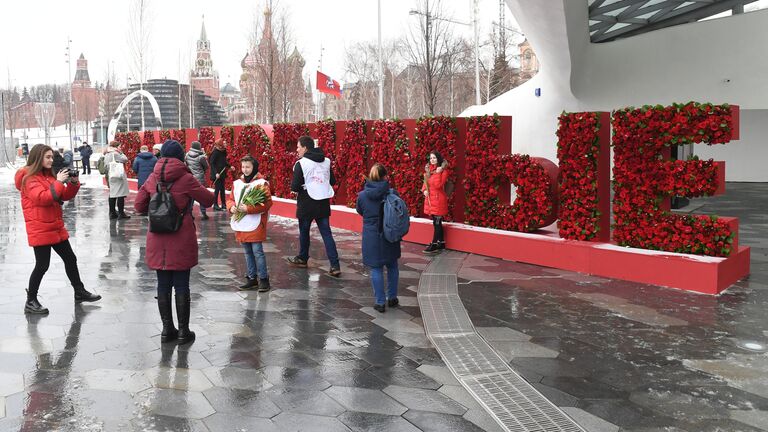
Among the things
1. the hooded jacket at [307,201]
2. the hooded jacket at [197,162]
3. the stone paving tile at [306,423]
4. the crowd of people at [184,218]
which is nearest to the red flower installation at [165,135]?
the hooded jacket at [197,162]

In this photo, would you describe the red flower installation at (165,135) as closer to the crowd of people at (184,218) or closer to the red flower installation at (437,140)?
the red flower installation at (437,140)

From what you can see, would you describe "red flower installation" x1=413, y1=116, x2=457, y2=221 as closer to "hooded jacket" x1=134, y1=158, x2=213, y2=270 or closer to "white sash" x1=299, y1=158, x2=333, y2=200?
"white sash" x1=299, y1=158, x2=333, y2=200

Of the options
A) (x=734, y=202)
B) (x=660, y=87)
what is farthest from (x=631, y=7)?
(x=734, y=202)

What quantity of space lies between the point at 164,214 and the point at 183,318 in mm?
968

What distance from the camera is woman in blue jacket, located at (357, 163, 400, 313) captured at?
6.80 metres

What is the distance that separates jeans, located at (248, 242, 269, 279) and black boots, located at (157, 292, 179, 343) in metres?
1.91

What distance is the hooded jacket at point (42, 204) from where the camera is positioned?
21.9ft

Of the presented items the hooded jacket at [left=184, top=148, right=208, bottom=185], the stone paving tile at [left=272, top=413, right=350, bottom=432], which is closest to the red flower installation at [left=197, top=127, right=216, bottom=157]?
the hooded jacket at [left=184, top=148, right=208, bottom=185]

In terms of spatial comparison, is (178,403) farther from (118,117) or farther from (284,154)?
(118,117)

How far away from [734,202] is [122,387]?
702 inches

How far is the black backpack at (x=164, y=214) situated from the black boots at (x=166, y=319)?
0.65 meters

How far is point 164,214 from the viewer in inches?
219

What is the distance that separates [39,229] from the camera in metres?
6.75

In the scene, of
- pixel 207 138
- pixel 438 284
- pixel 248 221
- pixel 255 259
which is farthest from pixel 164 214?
pixel 207 138
